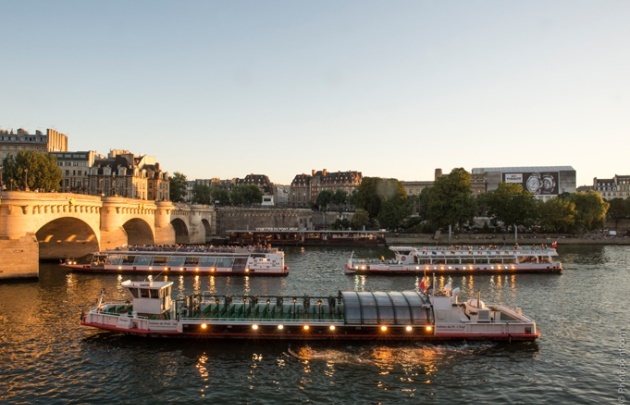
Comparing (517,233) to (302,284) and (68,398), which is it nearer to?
(302,284)

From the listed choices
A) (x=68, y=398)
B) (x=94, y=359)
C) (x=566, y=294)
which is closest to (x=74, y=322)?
(x=94, y=359)

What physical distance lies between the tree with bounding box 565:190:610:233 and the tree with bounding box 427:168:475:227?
26.7m

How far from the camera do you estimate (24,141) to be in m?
133

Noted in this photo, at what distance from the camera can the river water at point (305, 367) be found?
24469 mm

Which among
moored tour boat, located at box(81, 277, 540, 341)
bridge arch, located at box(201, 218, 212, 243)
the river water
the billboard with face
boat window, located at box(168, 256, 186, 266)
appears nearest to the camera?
the river water

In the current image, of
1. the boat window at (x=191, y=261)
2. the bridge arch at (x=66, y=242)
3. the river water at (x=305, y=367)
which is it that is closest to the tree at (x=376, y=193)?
the boat window at (x=191, y=261)

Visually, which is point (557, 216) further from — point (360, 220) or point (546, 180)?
point (546, 180)

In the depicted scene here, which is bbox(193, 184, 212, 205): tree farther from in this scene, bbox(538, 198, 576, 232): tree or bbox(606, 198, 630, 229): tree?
bbox(606, 198, 630, 229): tree

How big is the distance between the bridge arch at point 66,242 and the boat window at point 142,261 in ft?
27.0

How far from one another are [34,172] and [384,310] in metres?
83.3

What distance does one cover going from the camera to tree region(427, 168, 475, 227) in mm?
114688

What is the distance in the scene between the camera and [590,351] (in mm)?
31109

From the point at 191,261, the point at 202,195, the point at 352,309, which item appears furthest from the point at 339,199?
the point at 352,309

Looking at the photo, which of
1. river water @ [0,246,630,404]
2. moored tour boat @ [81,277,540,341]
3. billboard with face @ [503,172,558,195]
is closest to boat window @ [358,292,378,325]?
moored tour boat @ [81,277,540,341]
